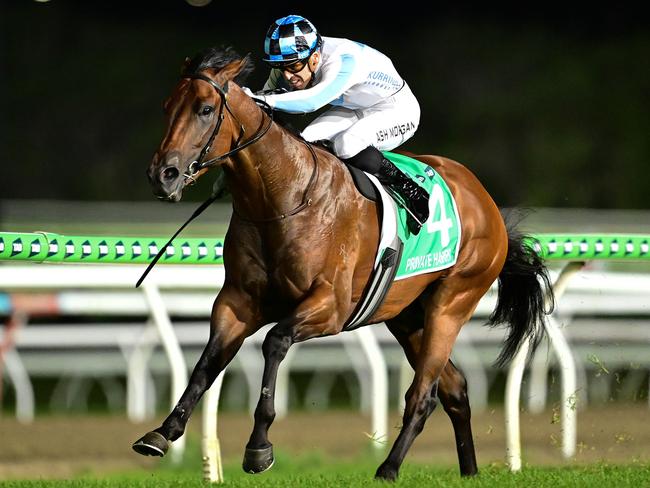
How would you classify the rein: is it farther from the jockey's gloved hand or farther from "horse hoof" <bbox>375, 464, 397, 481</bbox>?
"horse hoof" <bbox>375, 464, 397, 481</bbox>

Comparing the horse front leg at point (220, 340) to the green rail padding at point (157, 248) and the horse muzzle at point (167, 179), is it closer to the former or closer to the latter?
the horse muzzle at point (167, 179)

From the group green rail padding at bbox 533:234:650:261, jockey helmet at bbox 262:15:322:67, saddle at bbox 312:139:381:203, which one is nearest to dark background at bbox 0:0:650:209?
green rail padding at bbox 533:234:650:261

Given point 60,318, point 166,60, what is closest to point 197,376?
point 60,318

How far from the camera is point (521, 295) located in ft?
19.5

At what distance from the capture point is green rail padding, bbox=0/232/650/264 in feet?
16.5

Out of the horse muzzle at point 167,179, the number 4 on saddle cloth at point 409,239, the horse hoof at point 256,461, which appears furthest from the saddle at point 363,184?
the horse hoof at point 256,461

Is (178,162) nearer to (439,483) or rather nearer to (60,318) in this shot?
(439,483)

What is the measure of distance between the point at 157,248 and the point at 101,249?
0.25 m

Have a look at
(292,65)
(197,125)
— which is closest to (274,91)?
(292,65)

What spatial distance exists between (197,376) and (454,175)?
5.29 feet

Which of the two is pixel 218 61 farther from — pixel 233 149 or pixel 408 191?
Result: pixel 408 191

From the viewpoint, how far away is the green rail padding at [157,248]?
5023 millimetres

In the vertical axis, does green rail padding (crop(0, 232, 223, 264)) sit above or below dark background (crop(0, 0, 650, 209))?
above

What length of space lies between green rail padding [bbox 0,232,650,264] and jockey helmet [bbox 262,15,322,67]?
944 mm
